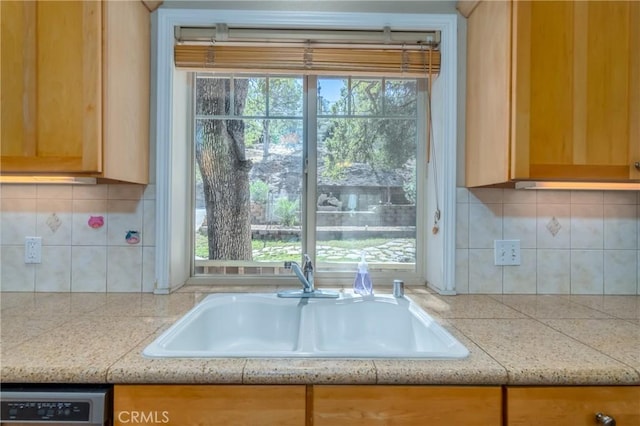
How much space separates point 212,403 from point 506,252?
130cm

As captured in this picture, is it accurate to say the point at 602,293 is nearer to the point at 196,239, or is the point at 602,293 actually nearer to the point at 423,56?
the point at 423,56

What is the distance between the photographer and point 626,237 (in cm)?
148

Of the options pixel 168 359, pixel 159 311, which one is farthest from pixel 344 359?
pixel 159 311

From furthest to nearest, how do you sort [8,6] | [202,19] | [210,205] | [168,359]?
[210,205], [202,19], [8,6], [168,359]

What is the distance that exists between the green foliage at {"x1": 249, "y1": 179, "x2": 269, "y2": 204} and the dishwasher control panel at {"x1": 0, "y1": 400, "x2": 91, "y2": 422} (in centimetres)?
105

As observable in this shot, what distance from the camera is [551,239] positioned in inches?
58.2

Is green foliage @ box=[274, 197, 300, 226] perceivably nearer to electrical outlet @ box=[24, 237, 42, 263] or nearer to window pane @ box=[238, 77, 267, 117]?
window pane @ box=[238, 77, 267, 117]

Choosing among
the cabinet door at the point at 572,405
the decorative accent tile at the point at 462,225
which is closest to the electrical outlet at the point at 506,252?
the decorative accent tile at the point at 462,225

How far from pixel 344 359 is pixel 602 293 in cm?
137

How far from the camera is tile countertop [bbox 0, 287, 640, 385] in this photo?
30.1 inches

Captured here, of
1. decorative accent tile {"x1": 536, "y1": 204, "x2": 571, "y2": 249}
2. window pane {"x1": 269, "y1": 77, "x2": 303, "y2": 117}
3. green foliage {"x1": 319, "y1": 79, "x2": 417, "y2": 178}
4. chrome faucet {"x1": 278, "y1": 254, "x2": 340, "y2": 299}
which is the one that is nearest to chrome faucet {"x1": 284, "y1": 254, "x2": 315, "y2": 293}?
chrome faucet {"x1": 278, "y1": 254, "x2": 340, "y2": 299}

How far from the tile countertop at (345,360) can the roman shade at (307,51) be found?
41.0 inches

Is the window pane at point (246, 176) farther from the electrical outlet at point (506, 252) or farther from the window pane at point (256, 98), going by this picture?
the electrical outlet at point (506, 252)

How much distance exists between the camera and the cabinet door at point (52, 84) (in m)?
1.08
